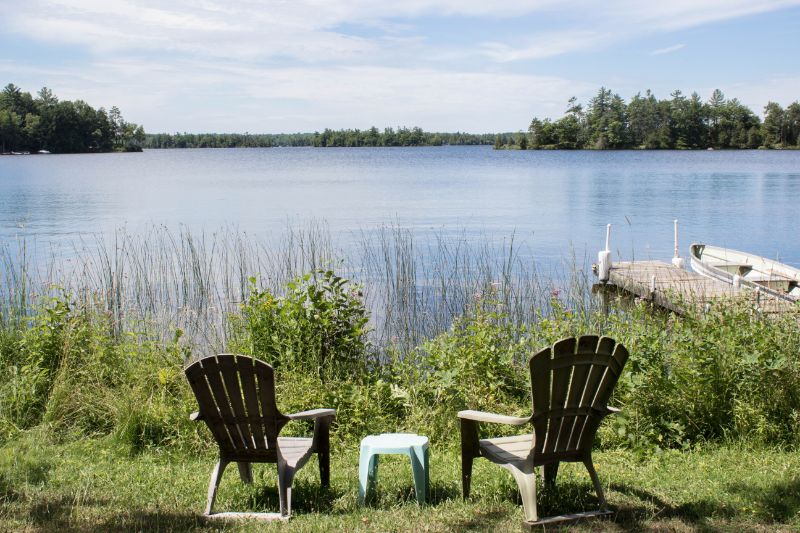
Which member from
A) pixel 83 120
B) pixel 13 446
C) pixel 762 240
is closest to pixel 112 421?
pixel 13 446

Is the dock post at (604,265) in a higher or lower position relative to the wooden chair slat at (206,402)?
lower

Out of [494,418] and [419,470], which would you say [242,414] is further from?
[494,418]

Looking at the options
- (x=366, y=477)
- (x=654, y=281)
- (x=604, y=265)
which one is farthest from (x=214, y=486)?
(x=604, y=265)

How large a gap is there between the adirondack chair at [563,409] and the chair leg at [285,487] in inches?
41.4

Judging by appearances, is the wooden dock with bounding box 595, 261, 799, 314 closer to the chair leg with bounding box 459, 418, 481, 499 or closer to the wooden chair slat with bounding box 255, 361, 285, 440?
the chair leg with bounding box 459, 418, 481, 499

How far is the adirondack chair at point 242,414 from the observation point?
4.15 metres

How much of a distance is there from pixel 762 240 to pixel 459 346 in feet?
69.1

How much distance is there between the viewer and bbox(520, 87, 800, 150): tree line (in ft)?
328

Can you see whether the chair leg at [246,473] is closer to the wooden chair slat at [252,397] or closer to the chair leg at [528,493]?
the wooden chair slat at [252,397]

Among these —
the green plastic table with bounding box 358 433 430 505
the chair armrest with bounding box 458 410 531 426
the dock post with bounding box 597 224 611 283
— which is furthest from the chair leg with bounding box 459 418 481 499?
the dock post with bounding box 597 224 611 283

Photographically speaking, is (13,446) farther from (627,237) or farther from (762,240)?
(762,240)

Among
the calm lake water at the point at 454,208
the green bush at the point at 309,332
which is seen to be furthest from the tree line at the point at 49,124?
the green bush at the point at 309,332

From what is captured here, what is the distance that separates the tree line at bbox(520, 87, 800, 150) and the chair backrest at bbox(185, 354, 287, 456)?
10585 centimetres

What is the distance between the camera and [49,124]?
97438mm
